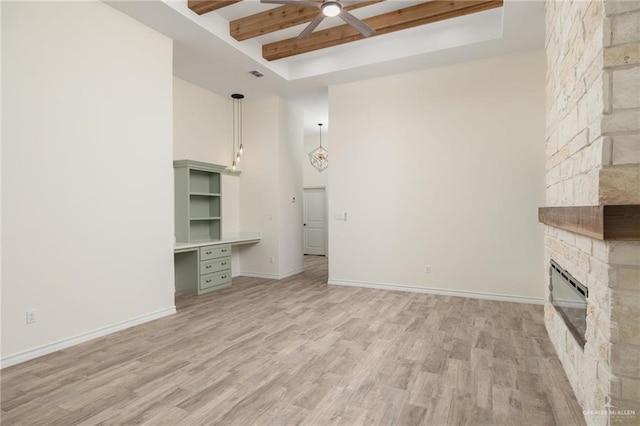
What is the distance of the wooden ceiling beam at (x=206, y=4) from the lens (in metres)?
3.49

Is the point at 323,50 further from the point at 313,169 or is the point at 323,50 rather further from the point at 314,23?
the point at 313,169

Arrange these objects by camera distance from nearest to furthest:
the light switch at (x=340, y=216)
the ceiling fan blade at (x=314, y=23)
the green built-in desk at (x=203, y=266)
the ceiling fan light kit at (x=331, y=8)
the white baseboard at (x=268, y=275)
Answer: the ceiling fan light kit at (x=331, y=8) < the ceiling fan blade at (x=314, y=23) < the green built-in desk at (x=203, y=266) < the light switch at (x=340, y=216) < the white baseboard at (x=268, y=275)

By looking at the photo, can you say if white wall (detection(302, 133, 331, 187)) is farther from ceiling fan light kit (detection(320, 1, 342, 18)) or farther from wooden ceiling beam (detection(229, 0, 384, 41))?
ceiling fan light kit (detection(320, 1, 342, 18))

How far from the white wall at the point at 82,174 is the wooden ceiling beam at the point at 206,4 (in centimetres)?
65

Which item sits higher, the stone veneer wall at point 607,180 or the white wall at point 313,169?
the white wall at point 313,169

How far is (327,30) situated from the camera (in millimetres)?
4430

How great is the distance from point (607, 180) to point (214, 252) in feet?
15.9

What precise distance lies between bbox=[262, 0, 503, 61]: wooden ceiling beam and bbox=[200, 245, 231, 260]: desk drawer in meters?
2.97

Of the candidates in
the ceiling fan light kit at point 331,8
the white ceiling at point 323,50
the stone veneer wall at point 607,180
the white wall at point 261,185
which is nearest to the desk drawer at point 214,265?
the white wall at point 261,185

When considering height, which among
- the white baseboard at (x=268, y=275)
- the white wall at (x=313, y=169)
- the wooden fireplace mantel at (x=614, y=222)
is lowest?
the white baseboard at (x=268, y=275)

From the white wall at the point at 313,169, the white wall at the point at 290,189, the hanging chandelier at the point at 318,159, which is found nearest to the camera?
the white wall at the point at 290,189

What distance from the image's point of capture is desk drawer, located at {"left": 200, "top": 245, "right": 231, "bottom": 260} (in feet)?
16.7

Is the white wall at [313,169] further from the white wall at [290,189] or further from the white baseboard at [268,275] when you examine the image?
the white baseboard at [268,275]

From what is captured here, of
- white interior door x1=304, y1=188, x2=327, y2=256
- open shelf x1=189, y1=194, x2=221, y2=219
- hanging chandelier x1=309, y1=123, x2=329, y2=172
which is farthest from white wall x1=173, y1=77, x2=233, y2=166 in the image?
white interior door x1=304, y1=188, x2=327, y2=256
